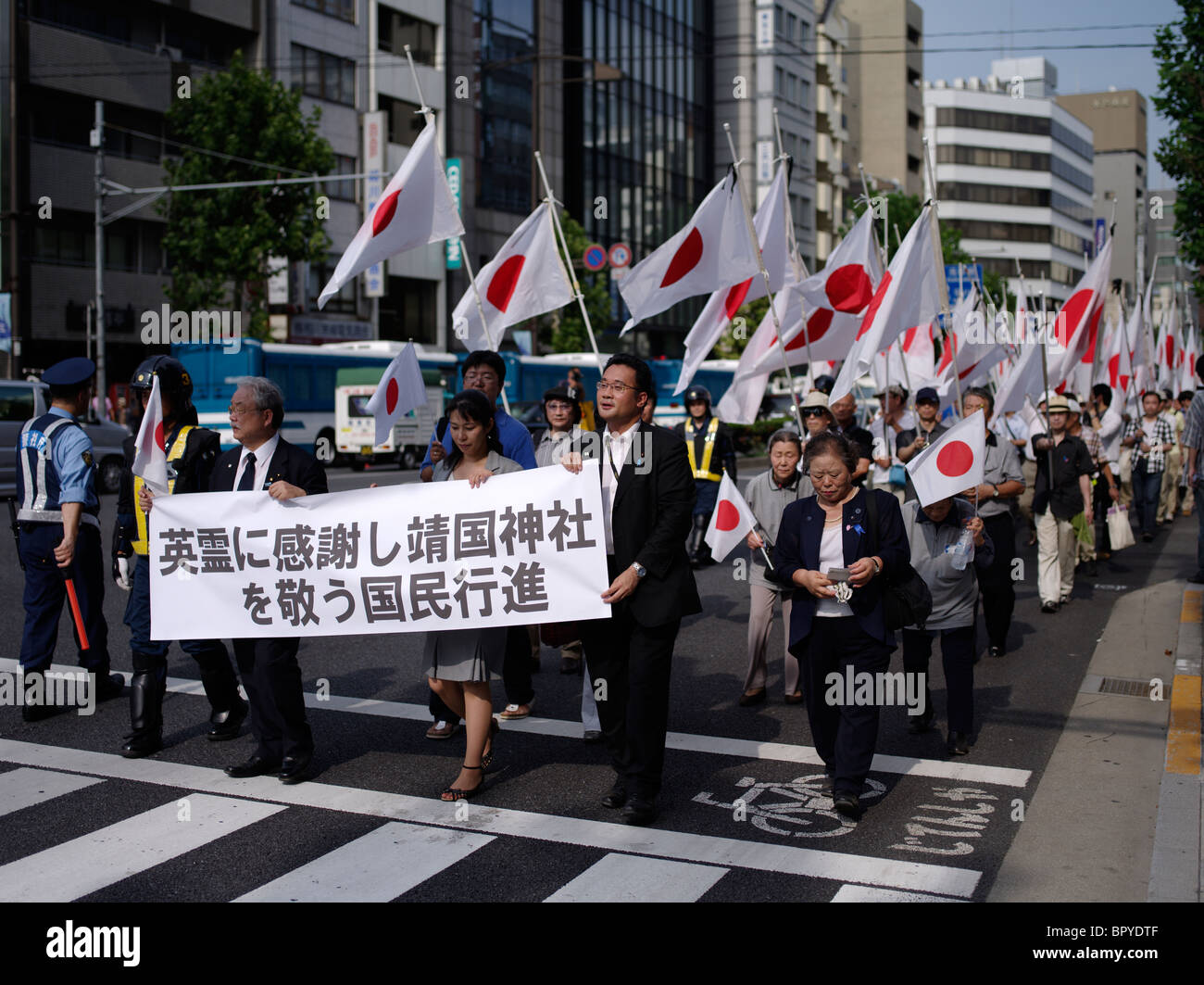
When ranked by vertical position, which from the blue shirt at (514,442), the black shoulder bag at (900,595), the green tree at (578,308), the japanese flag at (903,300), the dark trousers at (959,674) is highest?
the green tree at (578,308)

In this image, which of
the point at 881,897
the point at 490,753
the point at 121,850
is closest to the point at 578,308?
the point at 490,753

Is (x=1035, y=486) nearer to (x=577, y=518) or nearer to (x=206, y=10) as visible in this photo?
(x=577, y=518)

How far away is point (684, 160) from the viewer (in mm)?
66062

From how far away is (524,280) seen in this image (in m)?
9.71

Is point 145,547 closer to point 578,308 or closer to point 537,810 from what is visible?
point 537,810

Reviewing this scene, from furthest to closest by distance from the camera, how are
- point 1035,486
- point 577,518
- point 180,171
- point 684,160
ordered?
point 684,160
point 180,171
point 1035,486
point 577,518

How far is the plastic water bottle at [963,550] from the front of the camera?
6961mm

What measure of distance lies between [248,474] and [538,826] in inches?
88.4

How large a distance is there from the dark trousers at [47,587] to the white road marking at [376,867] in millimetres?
3027

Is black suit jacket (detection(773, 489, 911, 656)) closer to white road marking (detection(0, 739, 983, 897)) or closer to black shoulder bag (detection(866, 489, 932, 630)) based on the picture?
black shoulder bag (detection(866, 489, 932, 630))

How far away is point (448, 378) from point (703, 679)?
1159 inches

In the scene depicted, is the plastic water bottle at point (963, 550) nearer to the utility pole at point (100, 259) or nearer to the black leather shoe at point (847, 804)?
the black leather shoe at point (847, 804)

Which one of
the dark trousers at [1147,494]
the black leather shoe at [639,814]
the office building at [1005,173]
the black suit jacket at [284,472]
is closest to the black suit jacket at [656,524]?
the black leather shoe at [639,814]
